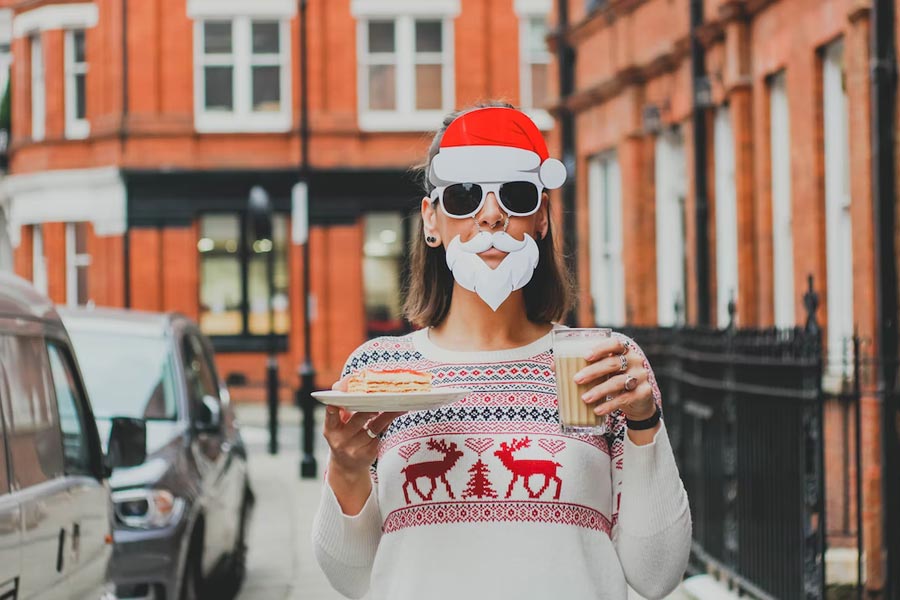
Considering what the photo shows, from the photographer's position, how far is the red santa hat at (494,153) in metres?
3.53

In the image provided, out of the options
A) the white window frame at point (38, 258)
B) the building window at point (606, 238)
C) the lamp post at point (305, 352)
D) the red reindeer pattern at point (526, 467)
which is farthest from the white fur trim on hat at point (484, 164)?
the white window frame at point (38, 258)

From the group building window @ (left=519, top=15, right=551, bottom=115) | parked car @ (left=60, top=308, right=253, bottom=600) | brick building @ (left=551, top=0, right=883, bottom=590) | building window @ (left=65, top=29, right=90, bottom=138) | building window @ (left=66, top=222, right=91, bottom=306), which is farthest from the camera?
building window @ (left=65, top=29, right=90, bottom=138)

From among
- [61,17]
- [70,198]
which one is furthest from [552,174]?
[61,17]

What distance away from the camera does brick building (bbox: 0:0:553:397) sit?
3525cm

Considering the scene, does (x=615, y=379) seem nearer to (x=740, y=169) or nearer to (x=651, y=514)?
(x=651, y=514)

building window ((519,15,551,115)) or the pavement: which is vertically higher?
building window ((519,15,551,115))

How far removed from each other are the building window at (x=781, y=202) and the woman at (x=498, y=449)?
10.9 meters

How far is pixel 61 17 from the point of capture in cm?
3722

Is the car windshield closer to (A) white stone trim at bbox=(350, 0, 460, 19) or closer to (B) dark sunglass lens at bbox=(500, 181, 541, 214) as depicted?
(B) dark sunglass lens at bbox=(500, 181, 541, 214)

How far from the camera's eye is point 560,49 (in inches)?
854

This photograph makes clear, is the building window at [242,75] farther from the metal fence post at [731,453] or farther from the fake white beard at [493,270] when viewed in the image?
the fake white beard at [493,270]

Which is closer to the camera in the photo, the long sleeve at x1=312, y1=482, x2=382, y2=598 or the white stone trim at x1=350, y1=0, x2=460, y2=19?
the long sleeve at x1=312, y1=482, x2=382, y2=598

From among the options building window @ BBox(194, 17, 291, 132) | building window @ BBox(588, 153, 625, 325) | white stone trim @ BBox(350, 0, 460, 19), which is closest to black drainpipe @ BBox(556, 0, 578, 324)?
building window @ BBox(588, 153, 625, 325)

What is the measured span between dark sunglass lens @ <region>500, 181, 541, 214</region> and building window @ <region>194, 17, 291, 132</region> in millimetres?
32355
